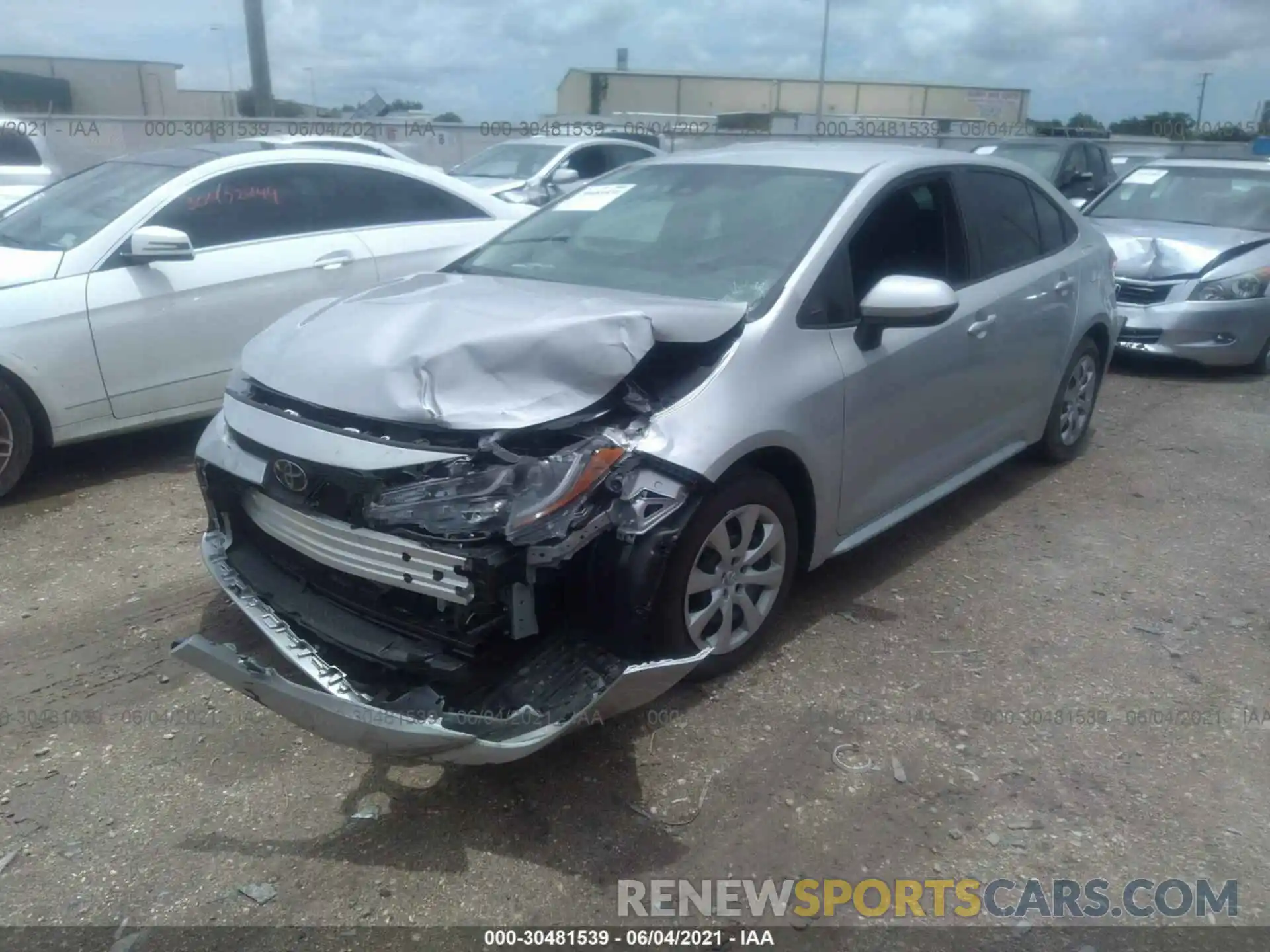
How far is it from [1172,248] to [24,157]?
1055 cm

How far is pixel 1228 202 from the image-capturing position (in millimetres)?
8758

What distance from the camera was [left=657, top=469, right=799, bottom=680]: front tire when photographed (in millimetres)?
3074

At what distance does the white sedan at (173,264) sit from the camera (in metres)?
4.86

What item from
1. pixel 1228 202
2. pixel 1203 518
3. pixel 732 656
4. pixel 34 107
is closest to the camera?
pixel 732 656

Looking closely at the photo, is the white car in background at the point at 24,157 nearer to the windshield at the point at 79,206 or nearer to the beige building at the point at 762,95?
the windshield at the point at 79,206

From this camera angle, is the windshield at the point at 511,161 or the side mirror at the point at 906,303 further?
the windshield at the point at 511,161

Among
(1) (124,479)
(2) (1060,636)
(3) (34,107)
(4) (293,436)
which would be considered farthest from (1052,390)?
(3) (34,107)

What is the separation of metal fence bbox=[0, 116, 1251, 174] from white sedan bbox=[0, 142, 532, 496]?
8229 millimetres

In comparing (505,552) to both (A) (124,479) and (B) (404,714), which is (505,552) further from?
(A) (124,479)

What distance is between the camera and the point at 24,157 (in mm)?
10352

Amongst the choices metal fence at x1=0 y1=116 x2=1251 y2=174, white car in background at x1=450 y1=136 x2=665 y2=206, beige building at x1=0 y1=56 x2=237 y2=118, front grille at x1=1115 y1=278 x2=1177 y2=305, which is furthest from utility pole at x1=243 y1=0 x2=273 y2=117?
beige building at x1=0 y1=56 x2=237 y2=118

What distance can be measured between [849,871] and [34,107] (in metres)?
40.0

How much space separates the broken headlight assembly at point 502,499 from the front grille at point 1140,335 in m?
6.44

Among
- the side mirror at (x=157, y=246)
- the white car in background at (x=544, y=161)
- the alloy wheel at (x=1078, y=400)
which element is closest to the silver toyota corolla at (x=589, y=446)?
the alloy wheel at (x=1078, y=400)
